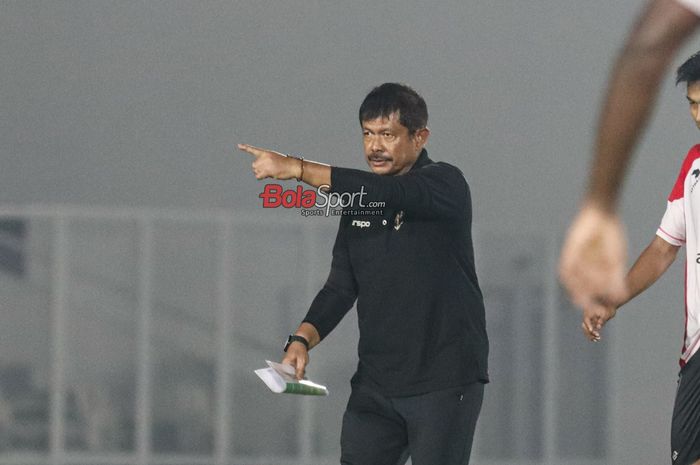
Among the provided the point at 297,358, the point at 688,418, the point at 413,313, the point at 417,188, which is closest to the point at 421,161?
the point at 417,188

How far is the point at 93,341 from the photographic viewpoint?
1035 centimetres

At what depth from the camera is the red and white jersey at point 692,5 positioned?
1.46 meters

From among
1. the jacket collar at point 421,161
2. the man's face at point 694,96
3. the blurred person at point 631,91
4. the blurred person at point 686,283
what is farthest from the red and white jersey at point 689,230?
the blurred person at point 631,91

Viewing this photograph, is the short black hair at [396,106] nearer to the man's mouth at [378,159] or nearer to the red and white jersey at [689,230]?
the man's mouth at [378,159]

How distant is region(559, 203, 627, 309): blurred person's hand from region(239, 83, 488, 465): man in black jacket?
5.92 feet

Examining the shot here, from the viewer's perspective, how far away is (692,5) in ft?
4.80

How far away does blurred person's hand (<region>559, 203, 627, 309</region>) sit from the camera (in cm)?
152

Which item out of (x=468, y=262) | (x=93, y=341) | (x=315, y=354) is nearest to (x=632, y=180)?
(x=315, y=354)

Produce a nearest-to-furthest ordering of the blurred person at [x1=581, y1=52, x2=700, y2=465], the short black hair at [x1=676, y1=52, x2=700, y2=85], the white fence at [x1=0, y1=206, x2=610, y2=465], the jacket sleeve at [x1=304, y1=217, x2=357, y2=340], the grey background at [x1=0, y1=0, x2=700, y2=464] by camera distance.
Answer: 1. the short black hair at [x1=676, y1=52, x2=700, y2=85]
2. the blurred person at [x1=581, y1=52, x2=700, y2=465]
3. the jacket sleeve at [x1=304, y1=217, x2=357, y2=340]
4. the white fence at [x1=0, y1=206, x2=610, y2=465]
5. the grey background at [x1=0, y1=0, x2=700, y2=464]

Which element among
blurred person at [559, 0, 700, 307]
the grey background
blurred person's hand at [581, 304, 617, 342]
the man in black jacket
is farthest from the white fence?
blurred person at [559, 0, 700, 307]

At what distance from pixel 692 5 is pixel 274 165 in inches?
66.5

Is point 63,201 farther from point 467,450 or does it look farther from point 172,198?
point 467,450

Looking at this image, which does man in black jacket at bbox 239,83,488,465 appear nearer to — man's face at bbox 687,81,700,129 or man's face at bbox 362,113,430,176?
man's face at bbox 362,113,430,176

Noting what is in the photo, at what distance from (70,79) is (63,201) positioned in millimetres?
963
